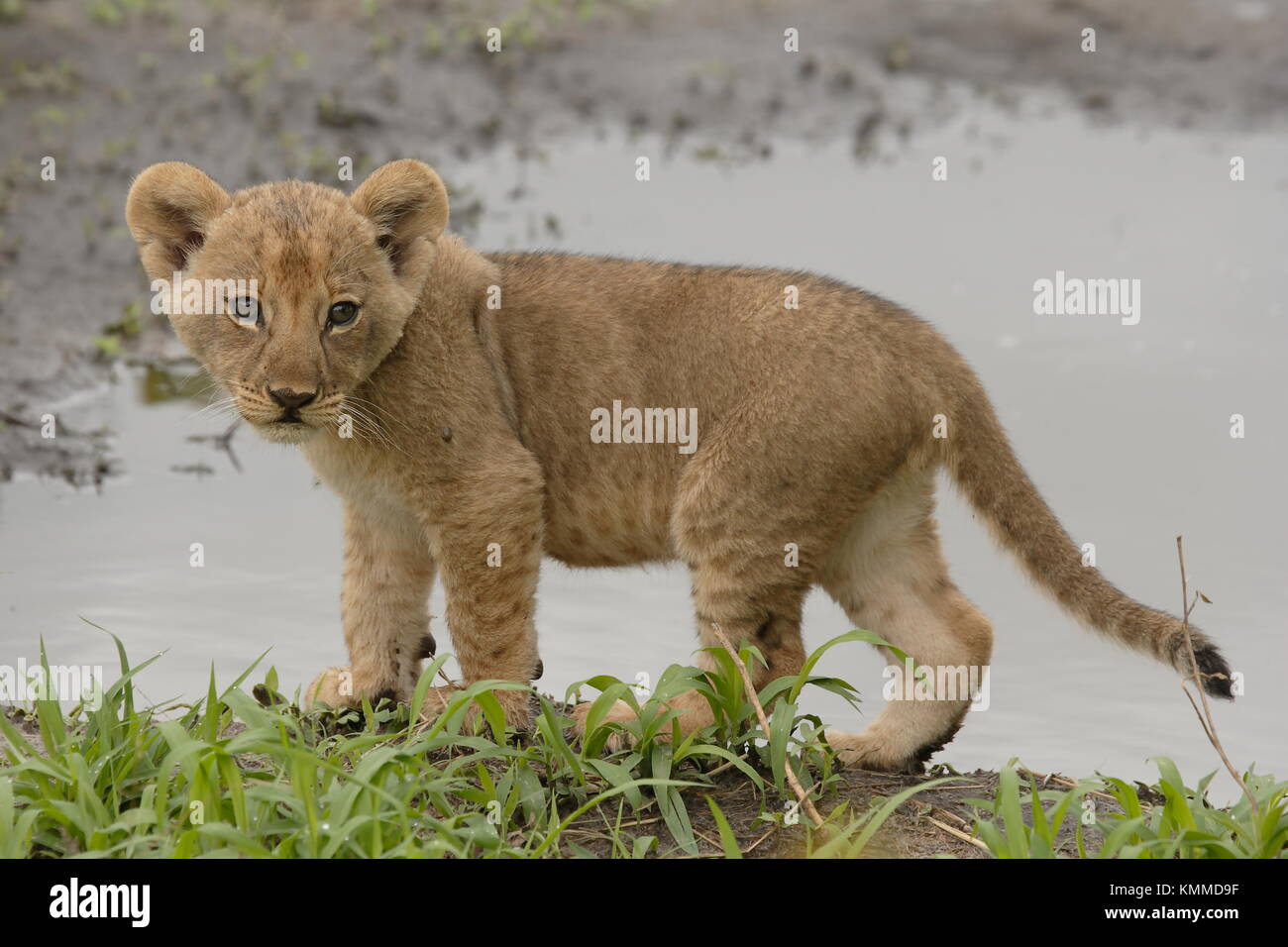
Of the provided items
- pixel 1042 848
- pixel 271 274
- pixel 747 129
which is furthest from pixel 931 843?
pixel 747 129

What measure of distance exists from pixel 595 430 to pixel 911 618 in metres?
1.32

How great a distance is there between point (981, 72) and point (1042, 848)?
11.0m

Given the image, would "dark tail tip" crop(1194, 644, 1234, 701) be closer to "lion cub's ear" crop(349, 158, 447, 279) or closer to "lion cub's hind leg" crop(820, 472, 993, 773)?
"lion cub's hind leg" crop(820, 472, 993, 773)

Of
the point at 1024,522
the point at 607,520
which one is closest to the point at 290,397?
the point at 607,520

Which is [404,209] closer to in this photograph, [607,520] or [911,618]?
[607,520]

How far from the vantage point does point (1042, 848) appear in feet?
16.7

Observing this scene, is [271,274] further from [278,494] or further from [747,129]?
[747,129]

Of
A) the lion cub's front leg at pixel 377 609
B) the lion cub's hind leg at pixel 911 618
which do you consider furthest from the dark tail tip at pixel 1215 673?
the lion cub's front leg at pixel 377 609

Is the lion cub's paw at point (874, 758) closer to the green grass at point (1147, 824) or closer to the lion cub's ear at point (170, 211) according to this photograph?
the green grass at point (1147, 824)

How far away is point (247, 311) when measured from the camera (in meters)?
5.76

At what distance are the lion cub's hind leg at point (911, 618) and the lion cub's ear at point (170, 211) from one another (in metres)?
2.46

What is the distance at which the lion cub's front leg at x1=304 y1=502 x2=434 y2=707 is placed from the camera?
656 centimetres

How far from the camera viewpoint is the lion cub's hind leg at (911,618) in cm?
631
